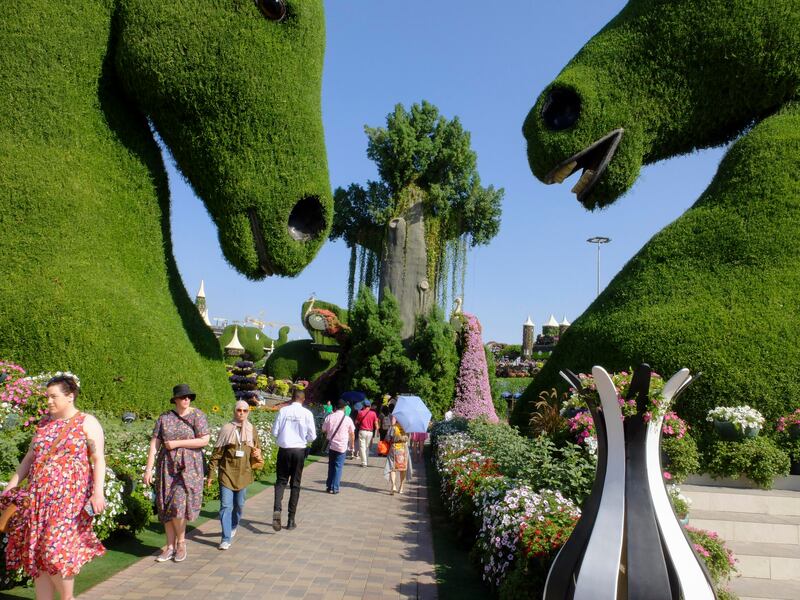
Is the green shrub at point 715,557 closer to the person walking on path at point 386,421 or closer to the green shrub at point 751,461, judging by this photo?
the green shrub at point 751,461

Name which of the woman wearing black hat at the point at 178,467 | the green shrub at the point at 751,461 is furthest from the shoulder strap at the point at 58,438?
the green shrub at the point at 751,461

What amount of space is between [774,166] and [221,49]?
26.7 ft

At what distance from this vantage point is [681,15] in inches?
414

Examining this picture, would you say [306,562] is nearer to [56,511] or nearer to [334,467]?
[56,511]

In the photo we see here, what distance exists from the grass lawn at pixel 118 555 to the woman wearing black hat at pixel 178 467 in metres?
0.36

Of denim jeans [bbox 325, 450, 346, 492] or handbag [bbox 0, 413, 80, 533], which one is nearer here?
handbag [bbox 0, 413, 80, 533]

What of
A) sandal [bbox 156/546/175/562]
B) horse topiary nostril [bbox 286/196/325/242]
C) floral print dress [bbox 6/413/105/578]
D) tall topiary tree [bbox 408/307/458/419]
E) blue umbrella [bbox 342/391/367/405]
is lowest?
sandal [bbox 156/546/175/562]

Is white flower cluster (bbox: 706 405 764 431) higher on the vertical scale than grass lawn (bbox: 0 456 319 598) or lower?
higher

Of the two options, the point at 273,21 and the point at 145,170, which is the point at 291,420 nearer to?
the point at 145,170

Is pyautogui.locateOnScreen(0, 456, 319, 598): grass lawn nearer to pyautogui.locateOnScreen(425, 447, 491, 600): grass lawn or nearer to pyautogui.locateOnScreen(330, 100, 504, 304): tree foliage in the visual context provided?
pyautogui.locateOnScreen(425, 447, 491, 600): grass lawn

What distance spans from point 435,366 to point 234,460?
13.1 meters

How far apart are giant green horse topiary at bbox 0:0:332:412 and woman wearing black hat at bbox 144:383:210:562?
2932 millimetres

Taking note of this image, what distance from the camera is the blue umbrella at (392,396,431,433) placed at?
37.6 ft

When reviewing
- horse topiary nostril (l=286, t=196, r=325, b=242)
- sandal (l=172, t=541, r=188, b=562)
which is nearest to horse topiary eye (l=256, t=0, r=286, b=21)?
horse topiary nostril (l=286, t=196, r=325, b=242)
